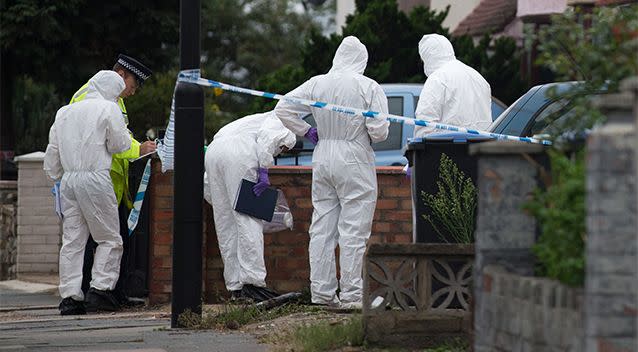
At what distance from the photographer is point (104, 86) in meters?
11.6

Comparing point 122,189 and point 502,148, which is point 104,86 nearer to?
point 122,189

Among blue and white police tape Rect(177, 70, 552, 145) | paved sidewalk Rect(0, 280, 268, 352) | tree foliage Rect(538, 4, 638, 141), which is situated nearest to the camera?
tree foliage Rect(538, 4, 638, 141)

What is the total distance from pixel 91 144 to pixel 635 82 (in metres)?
7.34

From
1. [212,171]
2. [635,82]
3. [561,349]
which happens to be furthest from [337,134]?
[635,82]

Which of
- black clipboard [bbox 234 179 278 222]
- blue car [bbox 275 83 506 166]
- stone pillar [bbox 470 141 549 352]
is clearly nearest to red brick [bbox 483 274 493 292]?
stone pillar [bbox 470 141 549 352]

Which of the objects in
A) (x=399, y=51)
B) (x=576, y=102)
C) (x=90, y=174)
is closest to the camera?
(x=576, y=102)

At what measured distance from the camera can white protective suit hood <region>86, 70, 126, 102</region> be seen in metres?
11.6

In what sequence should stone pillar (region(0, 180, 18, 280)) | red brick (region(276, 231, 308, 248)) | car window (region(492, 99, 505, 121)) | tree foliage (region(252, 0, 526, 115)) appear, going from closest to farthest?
1. red brick (region(276, 231, 308, 248))
2. car window (region(492, 99, 505, 121))
3. stone pillar (region(0, 180, 18, 280))
4. tree foliage (region(252, 0, 526, 115))

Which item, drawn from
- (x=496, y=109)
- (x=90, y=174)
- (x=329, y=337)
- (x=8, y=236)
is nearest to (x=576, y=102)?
(x=329, y=337)

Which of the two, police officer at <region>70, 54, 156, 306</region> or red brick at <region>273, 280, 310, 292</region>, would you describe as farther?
police officer at <region>70, 54, 156, 306</region>

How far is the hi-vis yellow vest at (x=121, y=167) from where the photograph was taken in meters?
11.8

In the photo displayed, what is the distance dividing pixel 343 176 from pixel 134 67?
2.74 m

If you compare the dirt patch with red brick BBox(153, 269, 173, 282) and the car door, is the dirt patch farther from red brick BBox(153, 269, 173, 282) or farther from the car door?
the car door

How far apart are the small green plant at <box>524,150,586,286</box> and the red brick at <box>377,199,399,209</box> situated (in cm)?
584
